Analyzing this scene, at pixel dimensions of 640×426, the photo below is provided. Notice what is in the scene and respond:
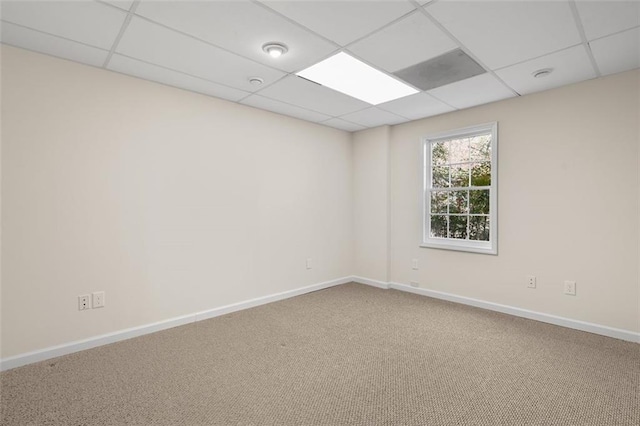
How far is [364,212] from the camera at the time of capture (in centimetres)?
502

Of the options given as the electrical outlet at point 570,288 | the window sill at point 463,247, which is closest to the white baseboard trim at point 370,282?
the window sill at point 463,247

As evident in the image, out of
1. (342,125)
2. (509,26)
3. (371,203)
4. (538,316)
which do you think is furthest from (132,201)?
(538,316)

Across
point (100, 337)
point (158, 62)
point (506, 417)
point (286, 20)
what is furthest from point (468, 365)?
point (158, 62)

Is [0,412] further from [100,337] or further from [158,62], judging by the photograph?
[158,62]

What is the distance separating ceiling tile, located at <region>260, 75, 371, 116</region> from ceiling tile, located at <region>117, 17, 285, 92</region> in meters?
0.20

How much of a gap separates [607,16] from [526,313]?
9.09ft

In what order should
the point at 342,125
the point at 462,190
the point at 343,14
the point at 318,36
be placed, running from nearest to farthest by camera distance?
the point at 343,14 < the point at 318,36 < the point at 462,190 < the point at 342,125

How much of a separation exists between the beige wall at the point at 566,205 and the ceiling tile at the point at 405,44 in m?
1.63

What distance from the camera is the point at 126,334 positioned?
115 inches

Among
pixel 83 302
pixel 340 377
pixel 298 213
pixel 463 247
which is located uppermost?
pixel 298 213

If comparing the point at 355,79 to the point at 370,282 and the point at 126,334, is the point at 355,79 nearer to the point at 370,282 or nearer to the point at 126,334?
the point at 370,282

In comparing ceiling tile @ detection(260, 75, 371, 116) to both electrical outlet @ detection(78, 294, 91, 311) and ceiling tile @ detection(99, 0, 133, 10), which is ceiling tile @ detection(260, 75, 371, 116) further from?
electrical outlet @ detection(78, 294, 91, 311)

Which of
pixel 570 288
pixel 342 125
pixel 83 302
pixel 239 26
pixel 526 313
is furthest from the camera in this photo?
pixel 342 125

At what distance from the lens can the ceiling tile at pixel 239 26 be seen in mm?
1976
